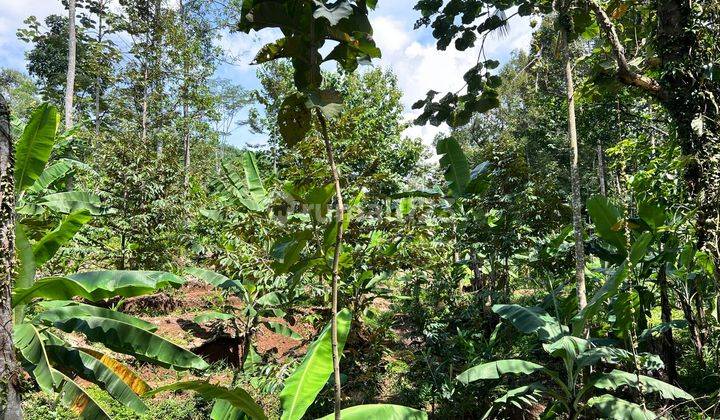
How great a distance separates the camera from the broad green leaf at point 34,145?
380cm

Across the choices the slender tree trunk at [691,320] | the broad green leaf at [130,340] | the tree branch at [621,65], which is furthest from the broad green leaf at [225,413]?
the slender tree trunk at [691,320]

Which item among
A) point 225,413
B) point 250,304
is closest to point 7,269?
point 225,413

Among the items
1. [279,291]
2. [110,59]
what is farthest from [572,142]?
[110,59]

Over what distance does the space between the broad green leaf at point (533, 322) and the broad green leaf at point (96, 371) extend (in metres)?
3.76

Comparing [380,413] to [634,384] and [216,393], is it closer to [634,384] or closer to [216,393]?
[216,393]

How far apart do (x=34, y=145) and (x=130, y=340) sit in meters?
1.93

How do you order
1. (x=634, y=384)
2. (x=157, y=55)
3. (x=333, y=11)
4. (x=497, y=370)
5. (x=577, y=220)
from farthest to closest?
(x=157, y=55)
(x=577, y=220)
(x=497, y=370)
(x=634, y=384)
(x=333, y=11)

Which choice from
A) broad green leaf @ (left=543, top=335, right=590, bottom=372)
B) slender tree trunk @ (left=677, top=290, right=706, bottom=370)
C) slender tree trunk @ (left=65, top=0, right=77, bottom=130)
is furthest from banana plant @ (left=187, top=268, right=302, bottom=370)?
slender tree trunk @ (left=65, top=0, right=77, bottom=130)

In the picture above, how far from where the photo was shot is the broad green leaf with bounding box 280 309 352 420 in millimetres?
2895

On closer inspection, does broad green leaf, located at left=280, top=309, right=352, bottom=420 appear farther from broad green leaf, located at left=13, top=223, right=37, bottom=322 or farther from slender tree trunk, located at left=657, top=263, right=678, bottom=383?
slender tree trunk, located at left=657, top=263, right=678, bottom=383

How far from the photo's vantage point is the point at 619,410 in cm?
403

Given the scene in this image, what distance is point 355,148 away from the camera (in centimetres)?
626

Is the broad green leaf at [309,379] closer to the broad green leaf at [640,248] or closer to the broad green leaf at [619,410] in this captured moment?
the broad green leaf at [640,248]

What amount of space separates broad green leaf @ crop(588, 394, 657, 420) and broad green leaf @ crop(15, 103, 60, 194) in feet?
18.4
